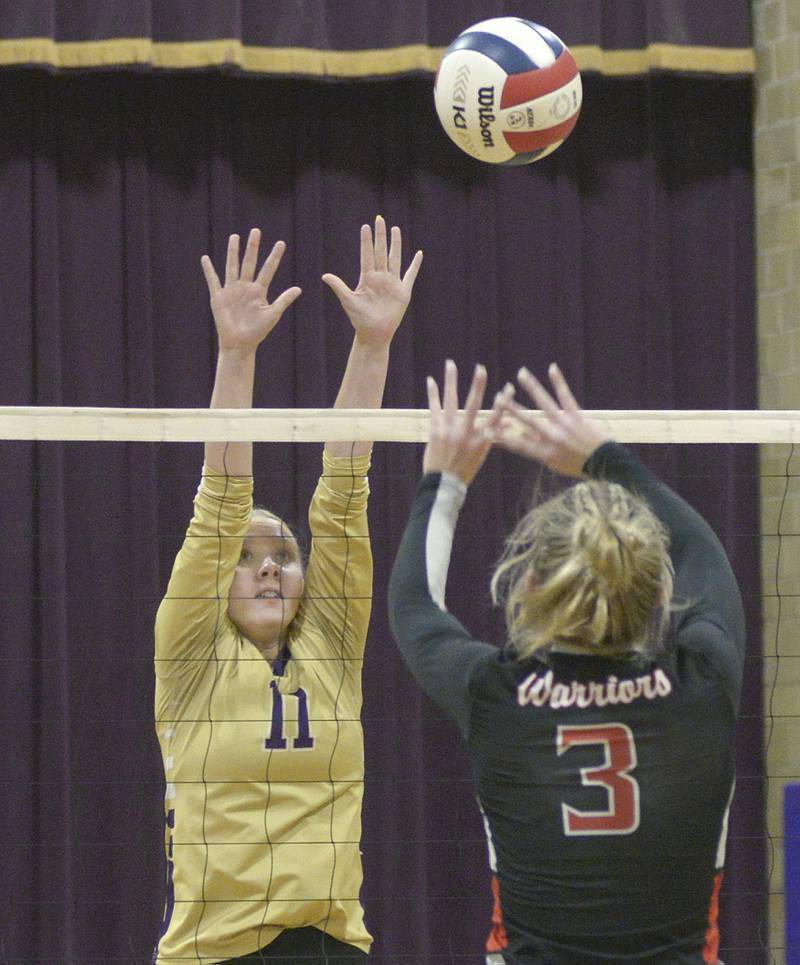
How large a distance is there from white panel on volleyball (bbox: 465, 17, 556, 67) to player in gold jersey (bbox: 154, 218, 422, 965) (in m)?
0.95

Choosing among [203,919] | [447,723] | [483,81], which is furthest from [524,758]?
[447,723]

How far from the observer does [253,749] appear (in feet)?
10.7

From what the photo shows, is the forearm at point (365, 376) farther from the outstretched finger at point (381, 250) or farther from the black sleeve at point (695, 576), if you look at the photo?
the black sleeve at point (695, 576)

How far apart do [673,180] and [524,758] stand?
5.64 meters

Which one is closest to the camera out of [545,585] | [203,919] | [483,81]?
[545,585]

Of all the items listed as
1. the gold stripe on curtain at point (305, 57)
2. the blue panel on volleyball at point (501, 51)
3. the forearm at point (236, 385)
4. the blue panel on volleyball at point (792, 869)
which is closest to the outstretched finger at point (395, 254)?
the forearm at point (236, 385)

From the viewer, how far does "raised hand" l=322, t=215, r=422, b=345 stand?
367 cm

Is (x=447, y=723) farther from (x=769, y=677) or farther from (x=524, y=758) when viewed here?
(x=524, y=758)

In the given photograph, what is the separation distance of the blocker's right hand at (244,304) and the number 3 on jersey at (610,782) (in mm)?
1819

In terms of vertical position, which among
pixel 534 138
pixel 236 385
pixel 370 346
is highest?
pixel 534 138

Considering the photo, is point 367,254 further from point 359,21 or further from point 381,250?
point 359,21

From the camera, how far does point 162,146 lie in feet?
22.7


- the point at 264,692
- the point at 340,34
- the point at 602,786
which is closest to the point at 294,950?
the point at 264,692

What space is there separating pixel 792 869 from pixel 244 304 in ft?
10.8
